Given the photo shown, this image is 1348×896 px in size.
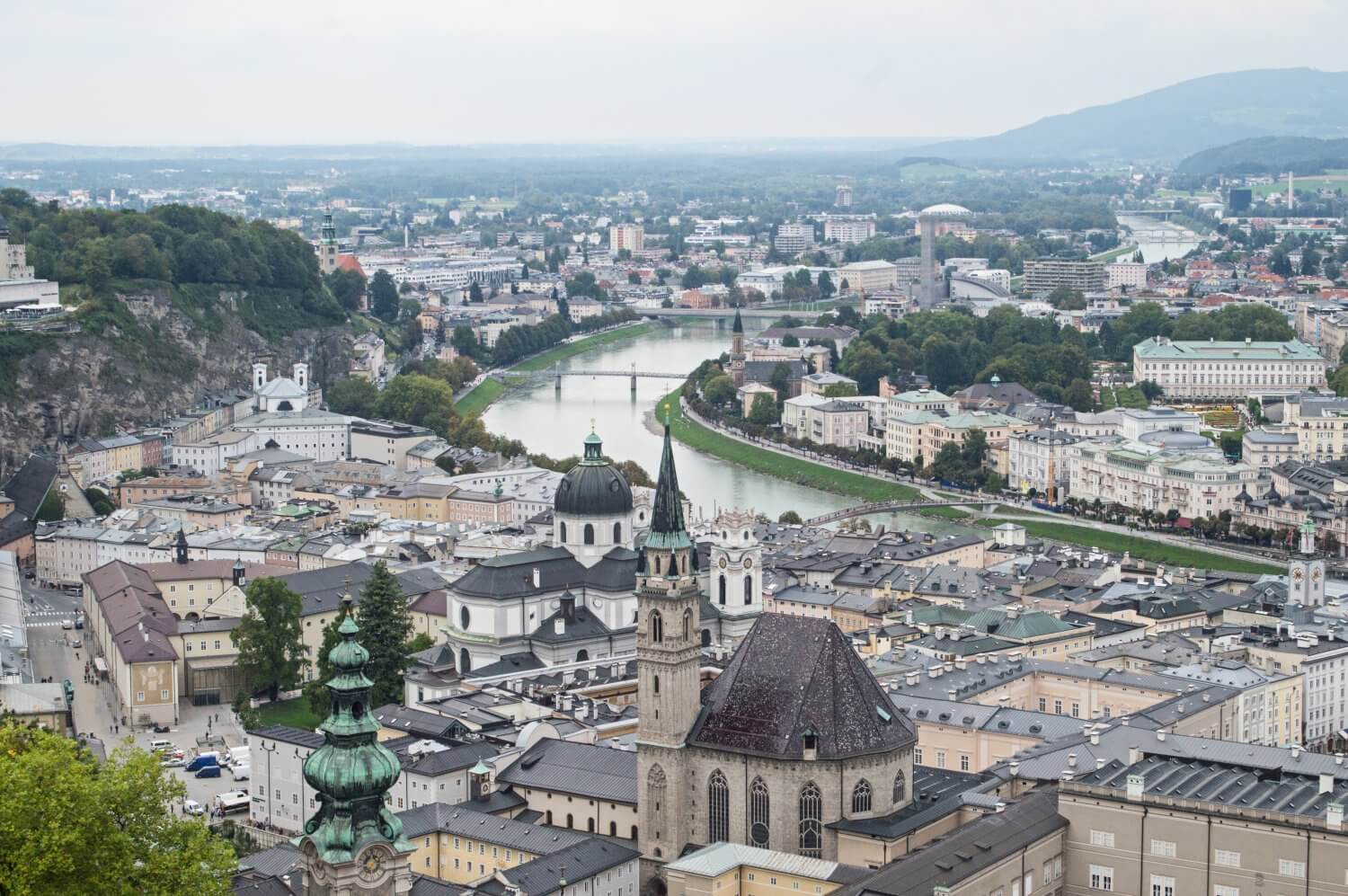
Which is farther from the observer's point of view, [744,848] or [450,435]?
[450,435]

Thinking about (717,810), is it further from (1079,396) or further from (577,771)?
(1079,396)

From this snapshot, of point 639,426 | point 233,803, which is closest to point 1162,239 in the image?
point 639,426

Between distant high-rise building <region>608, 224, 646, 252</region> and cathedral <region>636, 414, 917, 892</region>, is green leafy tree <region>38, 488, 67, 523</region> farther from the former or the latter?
distant high-rise building <region>608, 224, 646, 252</region>

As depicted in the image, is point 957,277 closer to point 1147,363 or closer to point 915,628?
point 1147,363

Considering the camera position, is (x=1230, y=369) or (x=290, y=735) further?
(x=1230, y=369)

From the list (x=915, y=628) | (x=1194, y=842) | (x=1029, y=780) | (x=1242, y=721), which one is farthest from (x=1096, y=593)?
(x=1194, y=842)

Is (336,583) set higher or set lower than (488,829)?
lower

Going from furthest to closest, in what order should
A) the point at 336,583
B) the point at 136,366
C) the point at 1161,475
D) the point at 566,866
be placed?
the point at 136,366
the point at 1161,475
the point at 336,583
the point at 566,866
